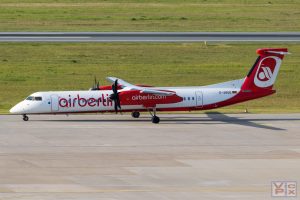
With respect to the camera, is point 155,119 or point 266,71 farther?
point 266,71

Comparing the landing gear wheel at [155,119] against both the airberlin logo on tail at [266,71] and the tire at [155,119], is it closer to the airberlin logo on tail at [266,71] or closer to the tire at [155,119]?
the tire at [155,119]

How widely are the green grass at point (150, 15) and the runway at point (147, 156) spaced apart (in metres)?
41.6

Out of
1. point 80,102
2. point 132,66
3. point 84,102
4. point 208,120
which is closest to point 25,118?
point 80,102

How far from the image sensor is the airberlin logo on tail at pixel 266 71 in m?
50.7

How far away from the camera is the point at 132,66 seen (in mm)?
74188

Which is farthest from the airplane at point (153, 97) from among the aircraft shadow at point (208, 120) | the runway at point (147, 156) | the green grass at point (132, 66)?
the green grass at point (132, 66)

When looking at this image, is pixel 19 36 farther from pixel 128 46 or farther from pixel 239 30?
pixel 239 30

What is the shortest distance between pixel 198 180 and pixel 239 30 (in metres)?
61.0

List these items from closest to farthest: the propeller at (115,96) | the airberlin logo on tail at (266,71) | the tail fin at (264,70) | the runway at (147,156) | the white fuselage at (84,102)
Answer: the runway at (147,156) < the propeller at (115,96) < the white fuselage at (84,102) < the tail fin at (264,70) < the airberlin logo on tail at (266,71)

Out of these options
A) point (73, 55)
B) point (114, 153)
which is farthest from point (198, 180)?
point (73, 55)

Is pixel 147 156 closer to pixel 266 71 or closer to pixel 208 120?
pixel 208 120

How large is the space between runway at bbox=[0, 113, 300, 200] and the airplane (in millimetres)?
887

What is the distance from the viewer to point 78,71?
236ft

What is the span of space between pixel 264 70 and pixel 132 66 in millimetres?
25047
